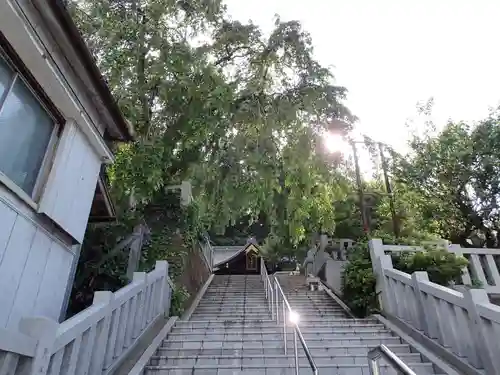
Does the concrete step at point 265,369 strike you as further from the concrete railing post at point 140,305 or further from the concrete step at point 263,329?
the concrete step at point 263,329

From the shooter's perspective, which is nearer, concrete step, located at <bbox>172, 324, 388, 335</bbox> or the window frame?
the window frame

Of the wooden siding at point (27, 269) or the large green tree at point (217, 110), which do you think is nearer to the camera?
the wooden siding at point (27, 269)

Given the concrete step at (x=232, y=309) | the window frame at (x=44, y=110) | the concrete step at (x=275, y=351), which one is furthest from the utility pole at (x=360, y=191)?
the window frame at (x=44, y=110)

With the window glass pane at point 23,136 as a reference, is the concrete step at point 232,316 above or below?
below

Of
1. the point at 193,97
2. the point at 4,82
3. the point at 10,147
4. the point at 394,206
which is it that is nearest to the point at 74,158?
the point at 10,147

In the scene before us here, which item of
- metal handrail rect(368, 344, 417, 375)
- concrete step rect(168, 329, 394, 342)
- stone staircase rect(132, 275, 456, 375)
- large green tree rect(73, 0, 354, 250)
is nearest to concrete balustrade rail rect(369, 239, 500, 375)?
stone staircase rect(132, 275, 456, 375)

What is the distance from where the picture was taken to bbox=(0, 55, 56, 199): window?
120 inches

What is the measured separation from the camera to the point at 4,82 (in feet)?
10.0

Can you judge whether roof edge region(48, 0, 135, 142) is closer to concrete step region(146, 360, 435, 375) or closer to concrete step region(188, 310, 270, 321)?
concrete step region(146, 360, 435, 375)

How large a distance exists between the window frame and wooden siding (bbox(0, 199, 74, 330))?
0.19m

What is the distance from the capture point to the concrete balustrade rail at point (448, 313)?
389cm

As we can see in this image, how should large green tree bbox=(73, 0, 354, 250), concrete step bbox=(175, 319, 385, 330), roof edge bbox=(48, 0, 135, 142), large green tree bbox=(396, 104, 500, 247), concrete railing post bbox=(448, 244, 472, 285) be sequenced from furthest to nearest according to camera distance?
large green tree bbox=(396, 104, 500, 247) < large green tree bbox=(73, 0, 354, 250) < concrete railing post bbox=(448, 244, 472, 285) < concrete step bbox=(175, 319, 385, 330) < roof edge bbox=(48, 0, 135, 142)

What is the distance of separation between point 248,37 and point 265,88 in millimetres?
1537

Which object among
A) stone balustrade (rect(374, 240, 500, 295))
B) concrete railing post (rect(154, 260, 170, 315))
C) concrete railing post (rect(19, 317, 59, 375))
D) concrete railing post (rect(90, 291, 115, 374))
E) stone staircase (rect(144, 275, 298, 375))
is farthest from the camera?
stone balustrade (rect(374, 240, 500, 295))
